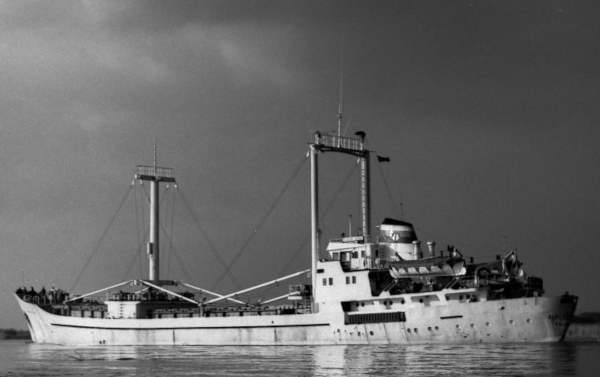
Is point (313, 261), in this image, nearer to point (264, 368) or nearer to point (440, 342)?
point (440, 342)

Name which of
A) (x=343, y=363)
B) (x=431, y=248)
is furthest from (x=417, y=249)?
(x=343, y=363)

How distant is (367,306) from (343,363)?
17.3 metres

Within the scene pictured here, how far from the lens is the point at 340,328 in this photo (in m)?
57.9

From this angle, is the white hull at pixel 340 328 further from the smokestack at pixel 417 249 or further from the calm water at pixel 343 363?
the smokestack at pixel 417 249

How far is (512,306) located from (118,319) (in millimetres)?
32301

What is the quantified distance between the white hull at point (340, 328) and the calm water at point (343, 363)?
1860 mm

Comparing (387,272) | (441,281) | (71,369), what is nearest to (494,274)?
(441,281)

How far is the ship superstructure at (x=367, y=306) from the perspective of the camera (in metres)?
52.7

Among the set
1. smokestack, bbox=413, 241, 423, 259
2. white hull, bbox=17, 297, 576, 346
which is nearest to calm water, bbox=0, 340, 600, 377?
white hull, bbox=17, 297, 576, 346

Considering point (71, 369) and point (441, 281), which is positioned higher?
point (441, 281)

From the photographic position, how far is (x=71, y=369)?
Result: 40.2 meters

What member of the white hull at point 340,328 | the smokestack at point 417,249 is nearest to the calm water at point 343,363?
the white hull at point 340,328

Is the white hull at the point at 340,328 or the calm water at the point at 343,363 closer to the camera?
the calm water at the point at 343,363

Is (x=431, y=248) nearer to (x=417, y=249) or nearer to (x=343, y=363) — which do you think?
(x=417, y=249)
